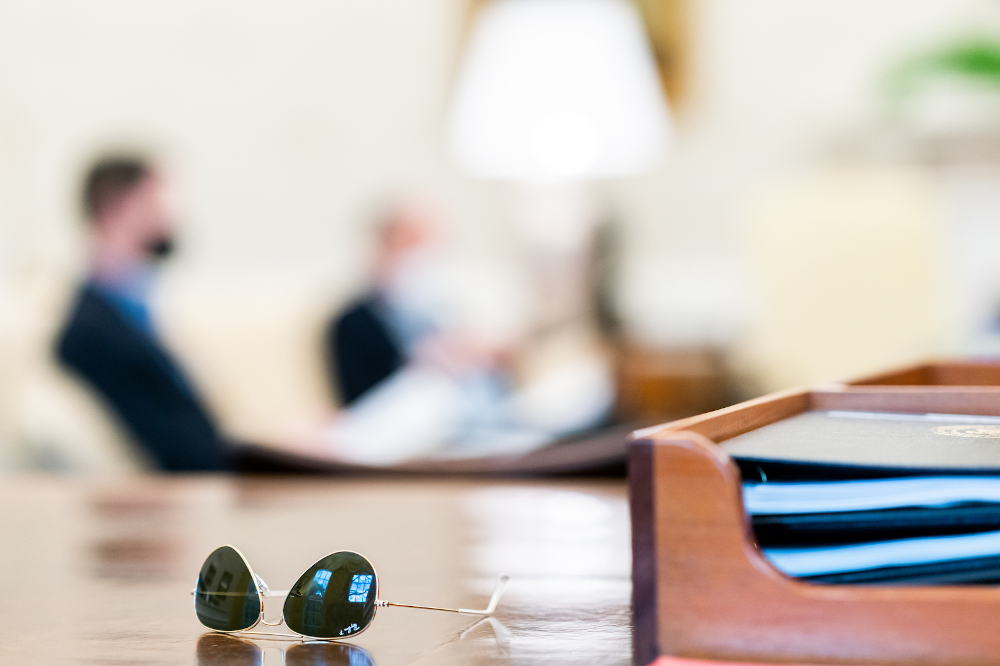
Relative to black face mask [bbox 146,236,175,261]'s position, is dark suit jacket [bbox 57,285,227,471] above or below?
below

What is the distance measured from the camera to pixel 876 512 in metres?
0.44

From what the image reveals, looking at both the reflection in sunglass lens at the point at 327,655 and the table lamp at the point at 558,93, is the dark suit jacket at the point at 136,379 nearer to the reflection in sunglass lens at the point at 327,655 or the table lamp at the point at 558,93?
the table lamp at the point at 558,93

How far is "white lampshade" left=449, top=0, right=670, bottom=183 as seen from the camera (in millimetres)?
2227

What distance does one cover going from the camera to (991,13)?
425cm

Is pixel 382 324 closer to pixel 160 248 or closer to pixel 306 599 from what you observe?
pixel 160 248

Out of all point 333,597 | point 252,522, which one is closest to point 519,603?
point 333,597

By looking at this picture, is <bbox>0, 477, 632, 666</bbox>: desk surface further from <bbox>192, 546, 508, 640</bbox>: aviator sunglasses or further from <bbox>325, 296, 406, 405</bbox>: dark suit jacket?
<bbox>325, 296, 406, 405</bbox>: dark suit jacket

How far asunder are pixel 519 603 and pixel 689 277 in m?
4.02

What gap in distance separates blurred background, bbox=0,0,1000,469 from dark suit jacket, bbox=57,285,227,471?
0.88m

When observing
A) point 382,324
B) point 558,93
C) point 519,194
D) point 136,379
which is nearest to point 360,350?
point 382,324

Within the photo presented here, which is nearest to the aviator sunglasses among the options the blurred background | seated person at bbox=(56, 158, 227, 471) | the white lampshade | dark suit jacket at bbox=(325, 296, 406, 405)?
the white lampshade

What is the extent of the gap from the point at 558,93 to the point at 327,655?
6.15 feet

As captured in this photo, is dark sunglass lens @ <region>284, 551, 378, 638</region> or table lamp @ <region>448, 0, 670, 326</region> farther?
table lamp @ <region>448, 0, 670, 326</region>

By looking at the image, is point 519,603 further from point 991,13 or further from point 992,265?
point 991,13
